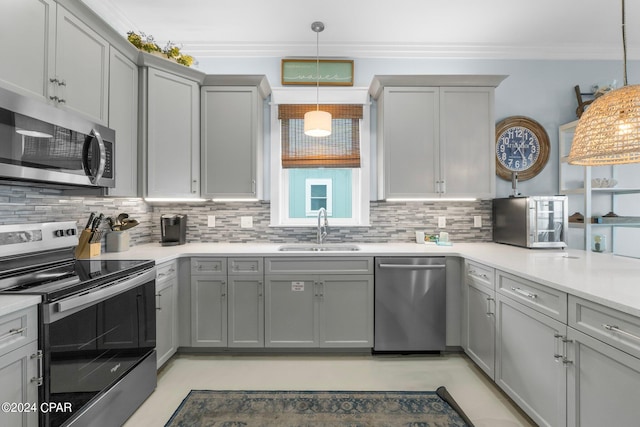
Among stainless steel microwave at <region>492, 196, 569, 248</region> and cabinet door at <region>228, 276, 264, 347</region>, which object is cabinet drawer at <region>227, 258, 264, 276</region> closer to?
cabinet door at <region>228, 276, 264, 347</region>

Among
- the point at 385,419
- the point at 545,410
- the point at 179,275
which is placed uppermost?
the point at 179,275

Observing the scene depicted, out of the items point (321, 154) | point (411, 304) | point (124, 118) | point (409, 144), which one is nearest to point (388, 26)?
point (409, 144)

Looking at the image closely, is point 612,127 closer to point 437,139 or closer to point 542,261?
point 542,261

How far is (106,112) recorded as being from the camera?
82.4 inches

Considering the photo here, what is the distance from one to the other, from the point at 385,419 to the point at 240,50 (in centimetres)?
336

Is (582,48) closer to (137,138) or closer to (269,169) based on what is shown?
(269,169)

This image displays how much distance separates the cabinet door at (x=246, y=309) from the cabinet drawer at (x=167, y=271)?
0.44 meters

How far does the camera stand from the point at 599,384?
48.9 inches

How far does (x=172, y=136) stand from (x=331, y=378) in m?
2.34

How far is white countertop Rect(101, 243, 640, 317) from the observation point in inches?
50.9

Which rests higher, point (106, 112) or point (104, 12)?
point (104, 12)

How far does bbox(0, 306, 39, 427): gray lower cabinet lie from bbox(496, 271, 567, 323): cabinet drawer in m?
2.30

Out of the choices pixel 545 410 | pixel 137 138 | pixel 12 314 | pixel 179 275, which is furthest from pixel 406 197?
pixel 12 314

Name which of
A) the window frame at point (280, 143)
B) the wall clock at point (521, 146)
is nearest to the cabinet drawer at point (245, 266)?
the window frame at point (280, 143)
